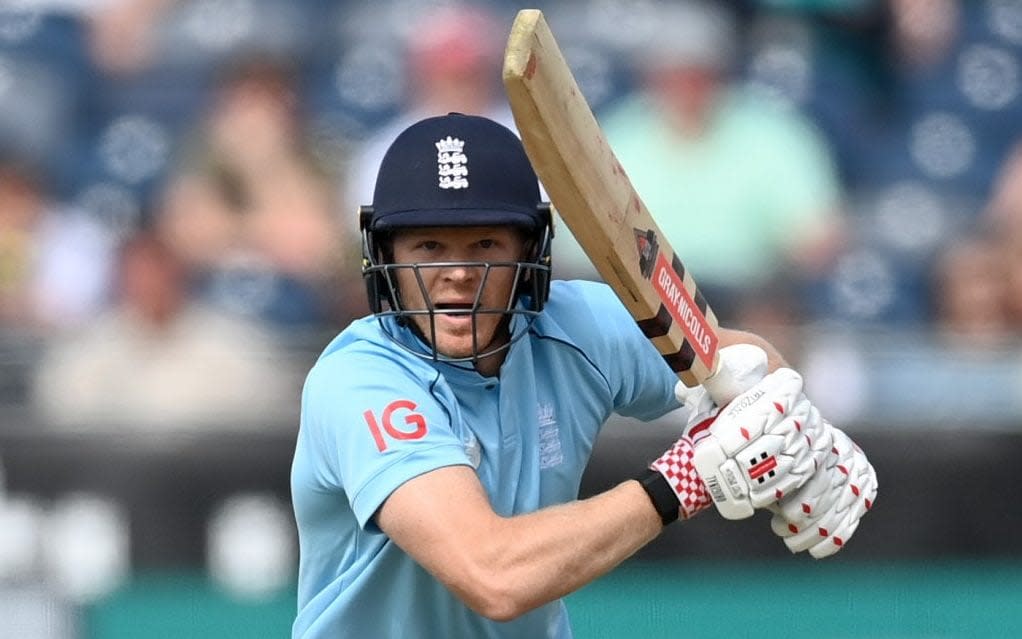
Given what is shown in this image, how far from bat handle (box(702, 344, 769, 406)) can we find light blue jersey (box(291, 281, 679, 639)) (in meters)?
0.30

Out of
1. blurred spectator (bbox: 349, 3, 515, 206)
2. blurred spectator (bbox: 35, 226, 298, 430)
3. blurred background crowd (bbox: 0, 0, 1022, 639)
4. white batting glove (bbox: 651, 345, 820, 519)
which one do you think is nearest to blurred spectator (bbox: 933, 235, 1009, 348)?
blurred background crowd (bbox: 0, 0, 1022, 639)

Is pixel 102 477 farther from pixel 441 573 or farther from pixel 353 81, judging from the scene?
pixel 441 573

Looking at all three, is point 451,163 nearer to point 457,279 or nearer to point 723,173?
point 457,279

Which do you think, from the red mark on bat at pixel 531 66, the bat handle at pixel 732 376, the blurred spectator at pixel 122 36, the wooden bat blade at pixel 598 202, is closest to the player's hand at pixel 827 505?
the bat handle at pixel 732 376

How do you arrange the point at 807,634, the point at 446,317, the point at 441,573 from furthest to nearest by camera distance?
the point at 807,634, the point at 446,317, the point at 441,573

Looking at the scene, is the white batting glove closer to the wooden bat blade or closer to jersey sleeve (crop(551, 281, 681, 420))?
the wooden bat blade

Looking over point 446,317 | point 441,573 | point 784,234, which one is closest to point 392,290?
point 446,317

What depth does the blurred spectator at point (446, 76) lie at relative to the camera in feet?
21.0

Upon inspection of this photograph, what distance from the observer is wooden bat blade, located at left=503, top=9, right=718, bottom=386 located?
2.60 metres

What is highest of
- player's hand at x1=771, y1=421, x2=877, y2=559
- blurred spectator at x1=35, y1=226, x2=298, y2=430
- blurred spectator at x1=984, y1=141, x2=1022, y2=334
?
player's hand at x1=771, y1=421, x2=877, y2=559

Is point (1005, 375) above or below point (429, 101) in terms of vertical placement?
below

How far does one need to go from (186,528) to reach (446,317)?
99.8 inches

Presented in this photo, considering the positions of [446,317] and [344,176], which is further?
[344,176]

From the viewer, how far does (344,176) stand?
20.9 ft
